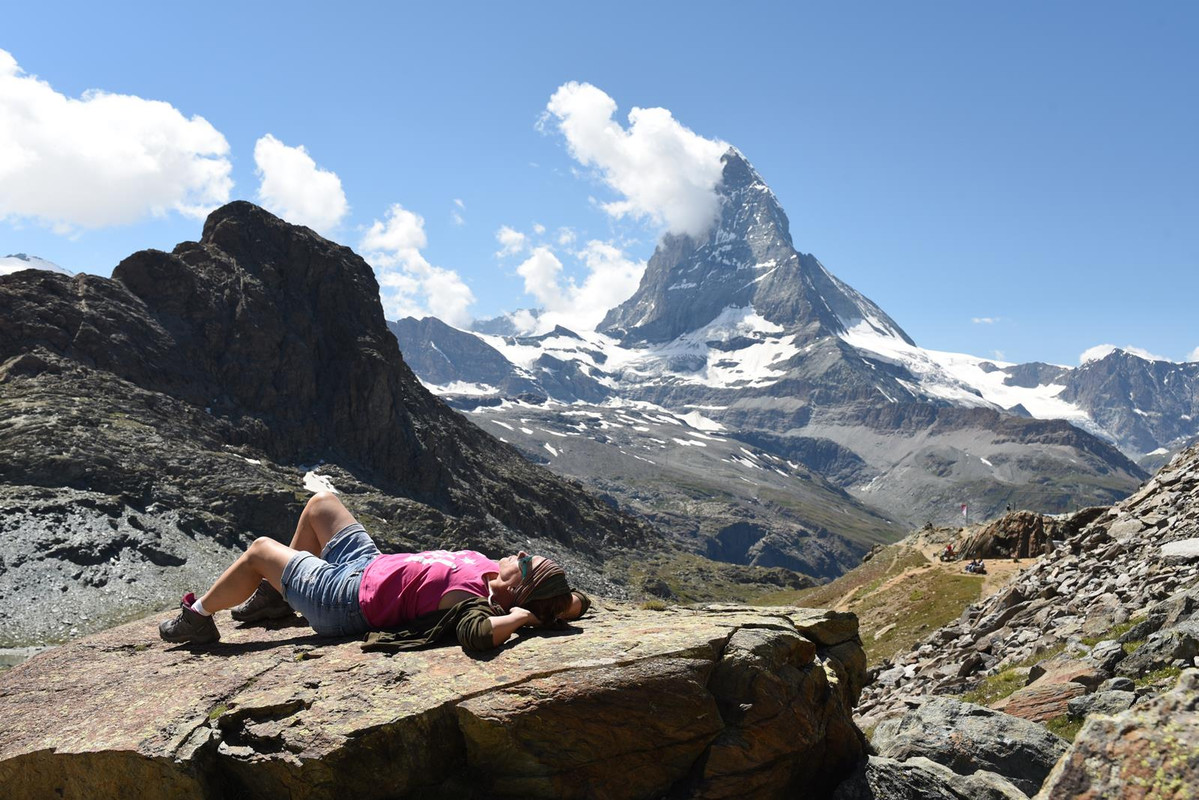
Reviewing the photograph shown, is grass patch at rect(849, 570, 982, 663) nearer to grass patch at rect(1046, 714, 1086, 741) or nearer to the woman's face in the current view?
grass patch at rect(1046, 714, 1086, 741)

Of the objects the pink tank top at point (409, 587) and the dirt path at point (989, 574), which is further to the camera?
the dirt path at point (989, 574)

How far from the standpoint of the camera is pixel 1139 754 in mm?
6820

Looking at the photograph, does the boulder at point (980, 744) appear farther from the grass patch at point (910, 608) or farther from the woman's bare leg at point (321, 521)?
the grass patch at point (910, 608)

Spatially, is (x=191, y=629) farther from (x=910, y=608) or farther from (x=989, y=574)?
(x=989, y=574)

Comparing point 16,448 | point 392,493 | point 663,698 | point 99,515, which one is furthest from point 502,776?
point 392,493

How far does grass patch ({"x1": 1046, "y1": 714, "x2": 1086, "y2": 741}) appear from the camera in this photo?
1328 cm

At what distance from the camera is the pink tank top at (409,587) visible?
37.6 ft

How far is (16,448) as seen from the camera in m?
116

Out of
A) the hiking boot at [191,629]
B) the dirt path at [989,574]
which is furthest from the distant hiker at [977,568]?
the hiking boot at [191,629]

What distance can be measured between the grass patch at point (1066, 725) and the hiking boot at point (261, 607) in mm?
13902

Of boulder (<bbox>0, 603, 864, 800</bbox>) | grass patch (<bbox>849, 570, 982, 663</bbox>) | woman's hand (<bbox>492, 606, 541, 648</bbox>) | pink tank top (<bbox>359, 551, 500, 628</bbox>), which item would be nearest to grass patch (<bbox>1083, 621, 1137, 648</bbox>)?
boulder (<bbox>0, 603, 864, 800</bbox>)

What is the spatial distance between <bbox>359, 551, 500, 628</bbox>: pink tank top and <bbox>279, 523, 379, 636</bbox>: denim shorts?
21 centimetres

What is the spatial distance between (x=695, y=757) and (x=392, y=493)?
178m

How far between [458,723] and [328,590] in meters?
3.70
